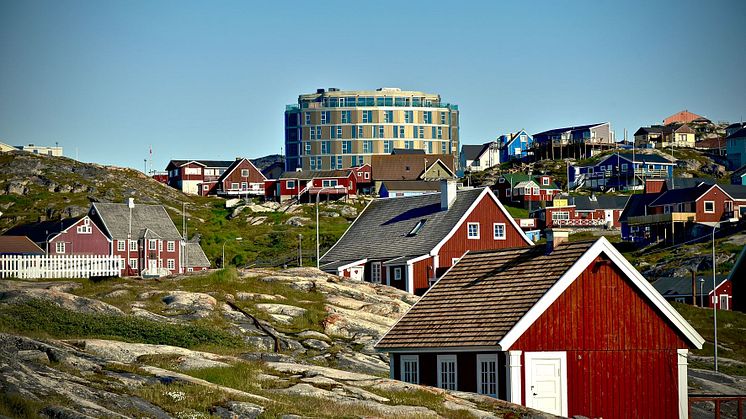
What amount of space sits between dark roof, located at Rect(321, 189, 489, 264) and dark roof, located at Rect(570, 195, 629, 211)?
72.0 metres

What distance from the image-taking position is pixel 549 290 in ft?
109

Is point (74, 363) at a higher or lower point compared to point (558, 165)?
lower

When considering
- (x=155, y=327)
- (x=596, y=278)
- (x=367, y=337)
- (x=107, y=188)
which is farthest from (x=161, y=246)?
(x=596, y=278)

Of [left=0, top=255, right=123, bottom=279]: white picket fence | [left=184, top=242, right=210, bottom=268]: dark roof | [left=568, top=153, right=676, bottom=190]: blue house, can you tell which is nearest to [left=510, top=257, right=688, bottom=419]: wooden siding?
[left=0, top=255, right=123, bottom=279]: white picket fence

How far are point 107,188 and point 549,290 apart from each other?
121m

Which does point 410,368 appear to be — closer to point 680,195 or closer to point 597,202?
point 680,195

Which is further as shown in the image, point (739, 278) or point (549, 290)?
point (739, 278)

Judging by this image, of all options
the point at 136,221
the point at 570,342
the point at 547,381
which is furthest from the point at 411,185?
the point at 547,381

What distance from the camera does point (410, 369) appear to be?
119 ft

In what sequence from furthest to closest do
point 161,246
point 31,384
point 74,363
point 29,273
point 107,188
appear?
1. point 107,188
2. point 161,246
3. point 29,273
4. point 74,363
5. point 31,384

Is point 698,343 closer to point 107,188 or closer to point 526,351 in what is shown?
point 526,351

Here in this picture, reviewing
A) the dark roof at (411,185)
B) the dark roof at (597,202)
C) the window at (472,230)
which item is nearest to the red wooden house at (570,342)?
the window at (472,230)

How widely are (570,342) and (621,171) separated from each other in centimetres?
14088

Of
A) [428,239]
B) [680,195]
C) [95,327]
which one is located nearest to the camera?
[95,327]
